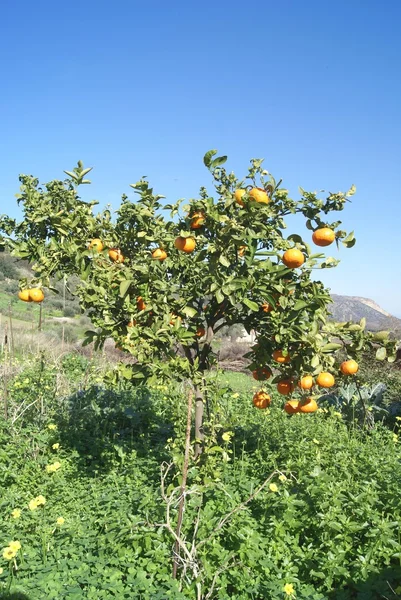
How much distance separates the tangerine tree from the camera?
2.67m

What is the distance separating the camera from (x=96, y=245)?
3014 mm

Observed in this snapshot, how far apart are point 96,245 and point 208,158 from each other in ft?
2.83

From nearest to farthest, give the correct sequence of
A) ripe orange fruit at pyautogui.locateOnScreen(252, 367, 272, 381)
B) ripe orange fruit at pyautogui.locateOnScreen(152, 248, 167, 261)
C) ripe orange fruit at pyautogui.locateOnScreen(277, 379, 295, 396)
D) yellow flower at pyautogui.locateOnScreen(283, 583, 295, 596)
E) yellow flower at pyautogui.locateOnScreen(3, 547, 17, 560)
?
yellow flower at pyautogui.locateOnScreen(283, 583, 295, 596) → yellow flower at pyautogui.locateOnScreen(3, 547, 17, 560) → ripe orange fruit at pyautogui.locateOnScreen(152, 248, 167, 261) → ripe orange fruit at pyautogui.locateOnScreen(277, 379, 295, 396) → ripe orange fruit at pyautogui.locateOnScreen(252, 367, 272, 381)

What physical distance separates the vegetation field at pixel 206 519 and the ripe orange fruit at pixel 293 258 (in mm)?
791

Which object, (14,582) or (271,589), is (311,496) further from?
(14,582)

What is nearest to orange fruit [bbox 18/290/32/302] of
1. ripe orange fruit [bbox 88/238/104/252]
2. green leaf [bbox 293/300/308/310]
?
ripe orange fruit [bbox 88/238/104/252]

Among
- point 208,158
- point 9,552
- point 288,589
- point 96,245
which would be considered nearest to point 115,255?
point 96,245

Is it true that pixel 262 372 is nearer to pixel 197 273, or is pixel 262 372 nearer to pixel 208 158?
pixel 197 273

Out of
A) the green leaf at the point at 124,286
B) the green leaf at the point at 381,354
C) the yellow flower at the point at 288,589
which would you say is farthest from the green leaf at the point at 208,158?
the yellow flower at the point at 288,589

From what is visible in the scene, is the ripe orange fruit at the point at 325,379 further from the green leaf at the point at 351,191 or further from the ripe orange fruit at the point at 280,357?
the green leaf at the point at 351,191

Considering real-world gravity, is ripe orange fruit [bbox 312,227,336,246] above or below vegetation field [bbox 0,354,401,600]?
above

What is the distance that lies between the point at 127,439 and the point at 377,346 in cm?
248

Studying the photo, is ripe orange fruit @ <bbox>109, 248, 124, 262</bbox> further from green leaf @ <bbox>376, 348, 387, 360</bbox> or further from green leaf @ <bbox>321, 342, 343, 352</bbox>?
green leaf @ <bbox>376, 348, 387, 360</bbox>

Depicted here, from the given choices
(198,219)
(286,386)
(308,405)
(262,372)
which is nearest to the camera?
(198,219)
